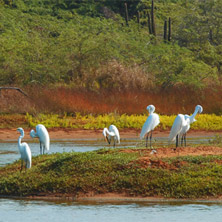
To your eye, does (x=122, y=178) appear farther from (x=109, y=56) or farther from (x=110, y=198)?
(x=109, y=56)

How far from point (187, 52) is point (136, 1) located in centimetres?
2018

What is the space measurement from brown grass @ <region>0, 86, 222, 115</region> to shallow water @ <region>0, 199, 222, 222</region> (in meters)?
14.1

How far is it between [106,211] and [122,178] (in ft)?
3.76

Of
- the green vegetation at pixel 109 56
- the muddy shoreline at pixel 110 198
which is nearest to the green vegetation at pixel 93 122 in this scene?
the green vegetation at pixel 109 56

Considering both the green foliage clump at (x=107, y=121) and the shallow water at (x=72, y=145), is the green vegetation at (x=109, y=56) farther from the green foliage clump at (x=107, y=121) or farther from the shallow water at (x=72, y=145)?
the shallow water at (x=72, y=145)

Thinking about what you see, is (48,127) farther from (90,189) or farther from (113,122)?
(90,189)

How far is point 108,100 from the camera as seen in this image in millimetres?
24781

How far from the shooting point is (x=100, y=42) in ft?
99.2

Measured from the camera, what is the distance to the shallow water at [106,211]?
29.5 ft

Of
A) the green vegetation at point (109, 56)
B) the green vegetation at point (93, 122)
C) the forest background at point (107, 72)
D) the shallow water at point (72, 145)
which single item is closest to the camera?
the shallow water at point (72, 145)

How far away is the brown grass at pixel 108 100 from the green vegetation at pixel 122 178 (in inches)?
509

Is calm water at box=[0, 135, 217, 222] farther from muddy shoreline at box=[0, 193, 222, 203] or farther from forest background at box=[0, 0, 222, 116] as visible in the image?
forest background at box=[0, 0, 222, 116]

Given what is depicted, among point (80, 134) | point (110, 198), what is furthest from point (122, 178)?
point (80, 134)

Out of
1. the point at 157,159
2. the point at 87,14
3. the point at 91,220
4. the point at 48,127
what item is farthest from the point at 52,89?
the point at 87,14
